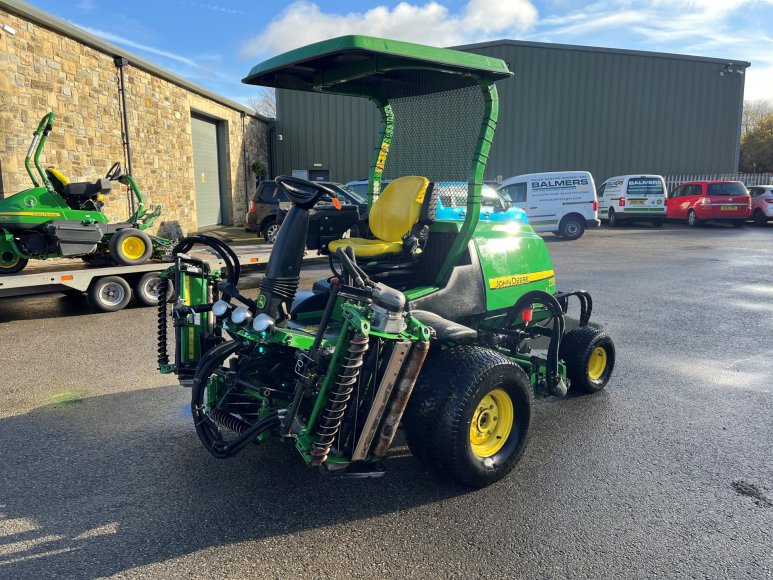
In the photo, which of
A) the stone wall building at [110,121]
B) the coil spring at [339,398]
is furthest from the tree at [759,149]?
the coil spring at [339,398]

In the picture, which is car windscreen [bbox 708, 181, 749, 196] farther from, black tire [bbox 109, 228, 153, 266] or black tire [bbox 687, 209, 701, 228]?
black tire [bbox 109, 228, 153, 266]

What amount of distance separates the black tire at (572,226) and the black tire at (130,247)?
1268cm

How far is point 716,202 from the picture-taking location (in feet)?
67.4

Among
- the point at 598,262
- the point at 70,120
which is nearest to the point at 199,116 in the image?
the point at 70,120

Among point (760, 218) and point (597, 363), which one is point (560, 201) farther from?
point (597, 363)

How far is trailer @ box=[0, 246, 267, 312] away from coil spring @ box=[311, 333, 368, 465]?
16.1 feet

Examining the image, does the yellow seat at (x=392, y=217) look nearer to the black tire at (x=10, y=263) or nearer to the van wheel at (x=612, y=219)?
the black tire at (x=10, y=263)

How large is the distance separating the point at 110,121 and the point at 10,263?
245 inches

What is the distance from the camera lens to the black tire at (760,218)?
21172mm

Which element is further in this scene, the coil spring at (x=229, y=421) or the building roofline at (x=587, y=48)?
the building roofline at (x=587, y=48)

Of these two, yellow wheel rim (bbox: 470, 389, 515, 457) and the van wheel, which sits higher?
the van wheel

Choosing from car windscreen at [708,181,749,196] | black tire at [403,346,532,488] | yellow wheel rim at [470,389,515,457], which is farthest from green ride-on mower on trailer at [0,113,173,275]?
car windscreen at [708,181,749,196]

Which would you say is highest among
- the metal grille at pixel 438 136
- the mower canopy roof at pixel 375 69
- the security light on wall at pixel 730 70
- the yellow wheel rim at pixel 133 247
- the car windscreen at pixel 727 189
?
the security light on wall at pixel 730 70

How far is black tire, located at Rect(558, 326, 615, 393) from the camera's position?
4664mm
